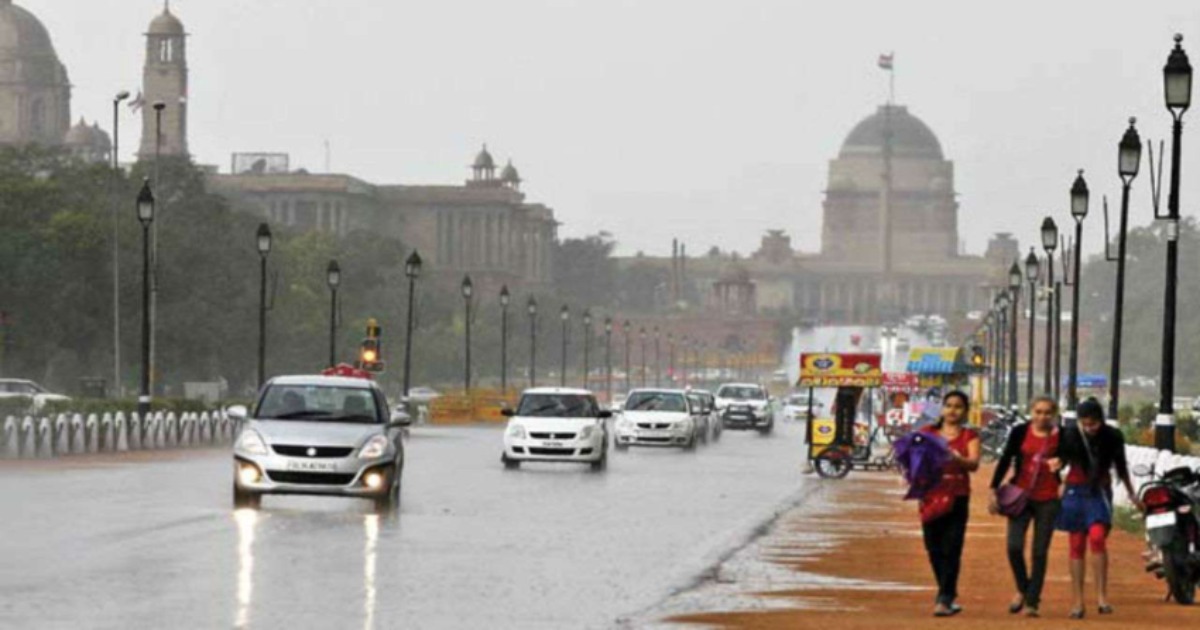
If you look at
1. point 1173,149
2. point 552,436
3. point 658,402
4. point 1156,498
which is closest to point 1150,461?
point 1173,149

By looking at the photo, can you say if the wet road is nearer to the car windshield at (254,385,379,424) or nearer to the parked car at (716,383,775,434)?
the car windshield at (254,385,379,424)

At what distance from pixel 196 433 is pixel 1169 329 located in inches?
1403

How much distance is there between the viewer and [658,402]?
7025cm

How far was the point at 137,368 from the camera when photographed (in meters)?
112

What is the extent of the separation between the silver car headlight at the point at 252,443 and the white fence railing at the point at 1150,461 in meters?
8.57

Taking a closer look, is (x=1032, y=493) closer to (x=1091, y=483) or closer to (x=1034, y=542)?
(x=1034, y=542)

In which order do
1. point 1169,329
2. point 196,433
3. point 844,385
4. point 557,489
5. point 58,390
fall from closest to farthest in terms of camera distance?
point 1169,329, point 557,489, point 844,385, point 196,433, point 58,390

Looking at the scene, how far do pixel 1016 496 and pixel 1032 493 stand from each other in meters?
0.19

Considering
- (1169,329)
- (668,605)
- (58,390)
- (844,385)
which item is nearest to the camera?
(668,605)

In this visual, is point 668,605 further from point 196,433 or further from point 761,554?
point 196,433

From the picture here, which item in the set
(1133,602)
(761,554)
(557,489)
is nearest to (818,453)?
(557,489)

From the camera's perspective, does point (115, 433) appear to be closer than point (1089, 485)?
No

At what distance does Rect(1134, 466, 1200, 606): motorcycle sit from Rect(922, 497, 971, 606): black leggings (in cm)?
202

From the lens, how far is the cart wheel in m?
54.4
